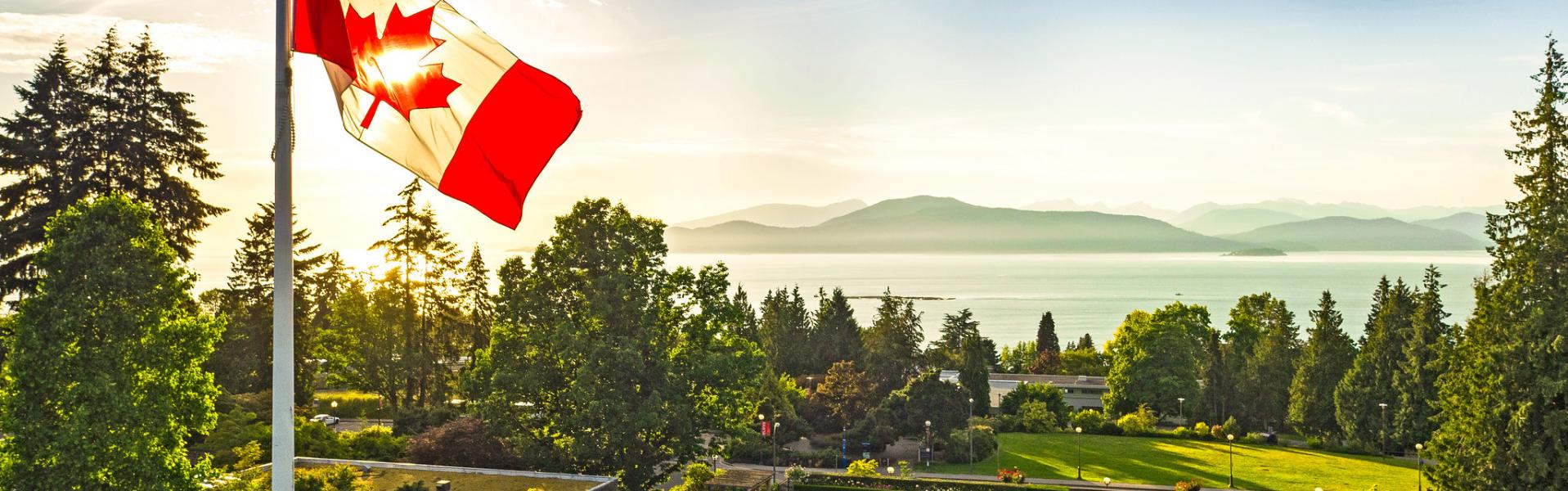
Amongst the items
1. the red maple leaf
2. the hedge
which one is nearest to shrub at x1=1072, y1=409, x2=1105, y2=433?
the hedge

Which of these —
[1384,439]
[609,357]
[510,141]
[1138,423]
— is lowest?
[1138,423]

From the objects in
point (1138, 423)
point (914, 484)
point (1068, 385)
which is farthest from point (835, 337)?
point (914, 484)

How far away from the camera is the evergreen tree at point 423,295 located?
154 ft

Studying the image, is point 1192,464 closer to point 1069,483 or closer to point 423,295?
point 1069,483

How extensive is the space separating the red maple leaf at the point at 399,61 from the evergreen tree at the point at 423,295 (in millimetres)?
40642

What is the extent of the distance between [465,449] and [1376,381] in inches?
1763

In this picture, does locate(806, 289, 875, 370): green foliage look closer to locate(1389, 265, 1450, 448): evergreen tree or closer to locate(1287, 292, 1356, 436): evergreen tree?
locate(1287, 292, 1356, 436): evergreen tree

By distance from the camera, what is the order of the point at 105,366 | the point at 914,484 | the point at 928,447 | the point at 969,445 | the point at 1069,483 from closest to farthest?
the point at 105,366, the point at 914,484, the point at 1069,483, the point at 928,447, the point at 969,445

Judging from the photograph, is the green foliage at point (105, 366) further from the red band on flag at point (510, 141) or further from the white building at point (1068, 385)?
the white building at point (1068, 385)

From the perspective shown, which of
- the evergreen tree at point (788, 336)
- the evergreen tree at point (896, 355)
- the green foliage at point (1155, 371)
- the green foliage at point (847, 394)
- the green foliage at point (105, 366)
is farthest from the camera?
the evergreen tree at point (788, 336)

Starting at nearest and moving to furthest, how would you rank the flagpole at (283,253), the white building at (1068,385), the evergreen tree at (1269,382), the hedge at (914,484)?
1. the flagpole at (283,253)
2. the hedge at (914,484)
3. the evergreen tree at (1269,382)
4. the white building at (1068,385)

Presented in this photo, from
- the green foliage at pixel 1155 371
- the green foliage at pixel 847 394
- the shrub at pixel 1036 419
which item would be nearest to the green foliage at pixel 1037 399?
the shrub at pixel 1036 419

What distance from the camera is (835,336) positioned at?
68.5 m

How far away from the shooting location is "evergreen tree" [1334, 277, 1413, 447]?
51.5 meters
